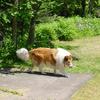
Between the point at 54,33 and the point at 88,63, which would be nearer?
the point at 88,63

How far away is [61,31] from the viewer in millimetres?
20547

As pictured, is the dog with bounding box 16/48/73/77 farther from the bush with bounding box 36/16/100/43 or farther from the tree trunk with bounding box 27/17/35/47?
the bush with bounding box 36/16/100/43

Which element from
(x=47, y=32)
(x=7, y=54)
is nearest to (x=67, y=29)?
(x=47, y=32)

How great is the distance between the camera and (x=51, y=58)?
11.1m

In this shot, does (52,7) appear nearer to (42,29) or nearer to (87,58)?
(87,58)

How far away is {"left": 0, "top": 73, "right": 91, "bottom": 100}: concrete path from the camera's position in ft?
30.0

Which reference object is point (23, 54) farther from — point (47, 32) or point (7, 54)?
point (47, 32)

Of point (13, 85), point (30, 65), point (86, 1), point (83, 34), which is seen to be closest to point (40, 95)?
point (13, 85)

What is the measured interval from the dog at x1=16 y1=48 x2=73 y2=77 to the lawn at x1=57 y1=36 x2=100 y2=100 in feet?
2.73

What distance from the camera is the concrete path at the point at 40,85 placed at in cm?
915

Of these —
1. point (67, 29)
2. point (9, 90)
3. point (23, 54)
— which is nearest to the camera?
point (9, 90)

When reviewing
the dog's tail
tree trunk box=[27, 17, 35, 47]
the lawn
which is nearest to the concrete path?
the lawn

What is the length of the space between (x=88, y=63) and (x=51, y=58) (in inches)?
107

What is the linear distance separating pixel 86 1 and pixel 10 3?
65.2ft
